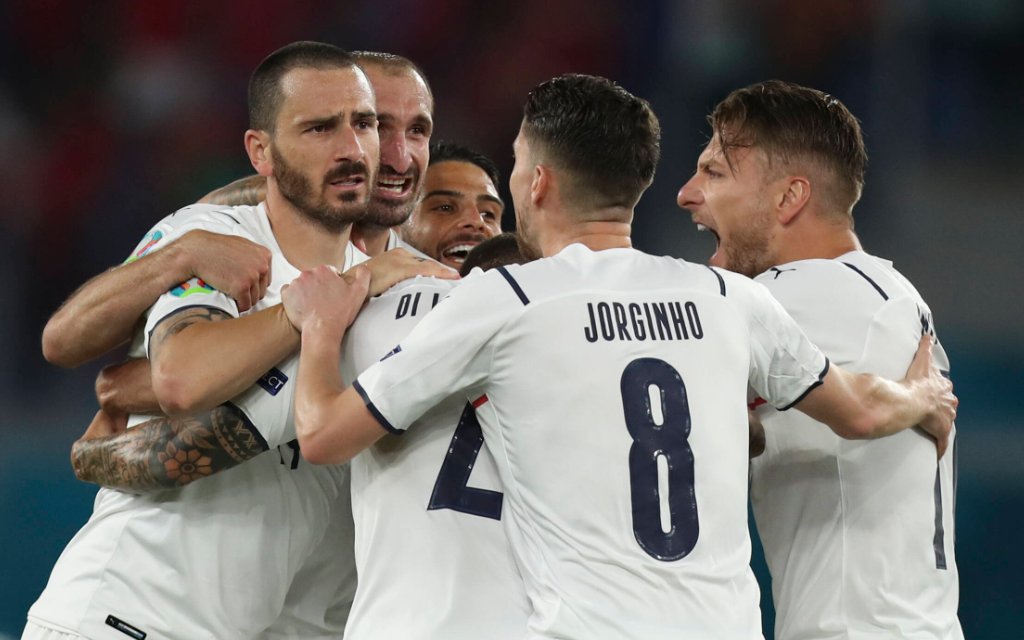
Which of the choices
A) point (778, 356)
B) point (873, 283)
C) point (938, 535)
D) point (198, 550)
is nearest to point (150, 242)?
point (198, 550)

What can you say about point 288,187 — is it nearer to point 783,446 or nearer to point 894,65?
point 783,446

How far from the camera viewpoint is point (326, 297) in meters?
2.84

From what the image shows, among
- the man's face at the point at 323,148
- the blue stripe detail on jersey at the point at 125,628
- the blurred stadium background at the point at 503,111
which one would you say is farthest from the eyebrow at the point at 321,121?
the blurred stadium background at the point at 503,111

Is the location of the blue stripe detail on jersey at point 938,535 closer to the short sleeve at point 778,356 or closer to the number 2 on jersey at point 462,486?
the short sleeve at point 778,356

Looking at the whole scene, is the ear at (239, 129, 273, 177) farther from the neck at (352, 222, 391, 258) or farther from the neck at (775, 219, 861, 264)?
the neck at (775, 219, 861, 264)

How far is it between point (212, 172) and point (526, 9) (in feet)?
8.51

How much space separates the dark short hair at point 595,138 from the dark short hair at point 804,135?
3.03ft

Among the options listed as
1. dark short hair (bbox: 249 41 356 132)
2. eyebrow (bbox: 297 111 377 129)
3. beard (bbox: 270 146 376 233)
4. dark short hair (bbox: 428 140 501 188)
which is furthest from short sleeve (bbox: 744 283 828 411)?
dark short hair (bbox: 428 140 501 188)

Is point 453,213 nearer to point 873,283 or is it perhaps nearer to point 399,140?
point 399,140

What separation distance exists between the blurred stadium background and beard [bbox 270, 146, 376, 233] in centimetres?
406

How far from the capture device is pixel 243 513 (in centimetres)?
331

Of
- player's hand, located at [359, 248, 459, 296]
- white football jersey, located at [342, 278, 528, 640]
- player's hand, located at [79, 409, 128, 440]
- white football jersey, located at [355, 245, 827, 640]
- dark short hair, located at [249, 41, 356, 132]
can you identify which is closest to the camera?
white football jersey, located at [355, 245, 827, 640]

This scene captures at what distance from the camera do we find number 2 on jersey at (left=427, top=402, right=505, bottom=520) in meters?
2.72

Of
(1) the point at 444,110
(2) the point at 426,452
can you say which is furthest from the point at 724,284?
(1) the point at 444,110
